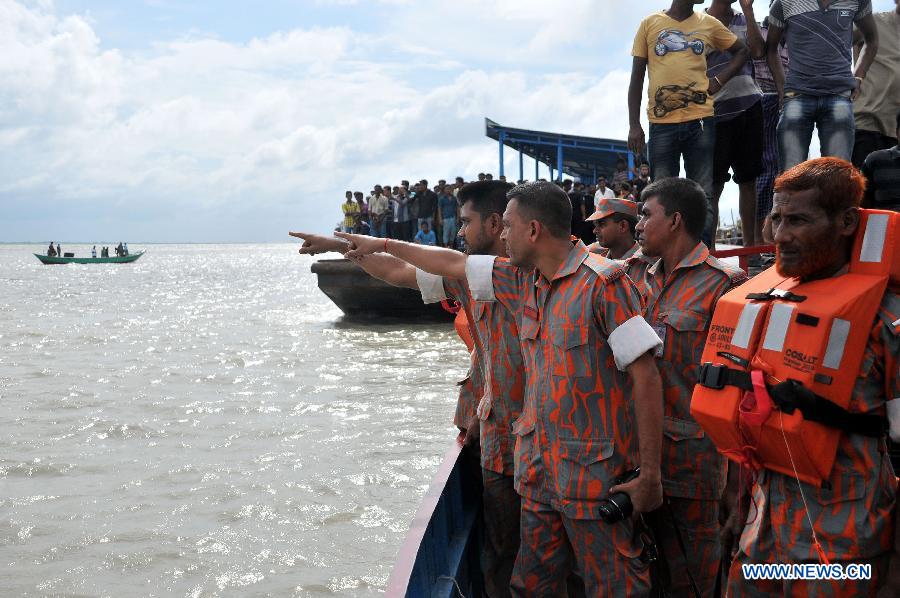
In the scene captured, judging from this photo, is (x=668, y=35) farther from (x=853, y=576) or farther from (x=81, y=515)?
(x=81, y=515)

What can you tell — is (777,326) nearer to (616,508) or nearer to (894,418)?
(894,418)

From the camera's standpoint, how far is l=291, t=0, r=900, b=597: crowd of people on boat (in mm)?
1963

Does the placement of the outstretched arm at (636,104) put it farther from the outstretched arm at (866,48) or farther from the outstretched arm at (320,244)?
the outstretched arm at (320,244)

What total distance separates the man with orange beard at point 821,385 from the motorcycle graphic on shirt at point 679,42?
10.7ft

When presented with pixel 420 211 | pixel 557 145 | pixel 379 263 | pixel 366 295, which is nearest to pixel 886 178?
pixel 379 263

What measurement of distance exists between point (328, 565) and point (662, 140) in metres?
3.79

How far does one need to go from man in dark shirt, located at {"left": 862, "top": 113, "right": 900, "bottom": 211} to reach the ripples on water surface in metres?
3.98

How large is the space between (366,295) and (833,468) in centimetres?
1633

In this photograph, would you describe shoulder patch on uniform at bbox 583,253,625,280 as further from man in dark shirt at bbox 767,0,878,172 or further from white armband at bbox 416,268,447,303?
man in dark shirt at bbox 767,0,878,172

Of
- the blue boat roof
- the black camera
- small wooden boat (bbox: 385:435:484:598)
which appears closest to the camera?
the black camera

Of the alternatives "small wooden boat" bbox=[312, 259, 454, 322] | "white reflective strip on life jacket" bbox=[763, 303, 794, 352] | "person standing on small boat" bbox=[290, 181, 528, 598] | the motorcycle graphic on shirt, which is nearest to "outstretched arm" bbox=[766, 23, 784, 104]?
the motorcycle graphic on shirt

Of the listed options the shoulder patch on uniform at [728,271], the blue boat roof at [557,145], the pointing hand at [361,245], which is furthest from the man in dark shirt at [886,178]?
the blue boat roof at [557,145]

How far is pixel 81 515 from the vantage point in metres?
6.99

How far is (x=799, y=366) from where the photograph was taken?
1984 mm
